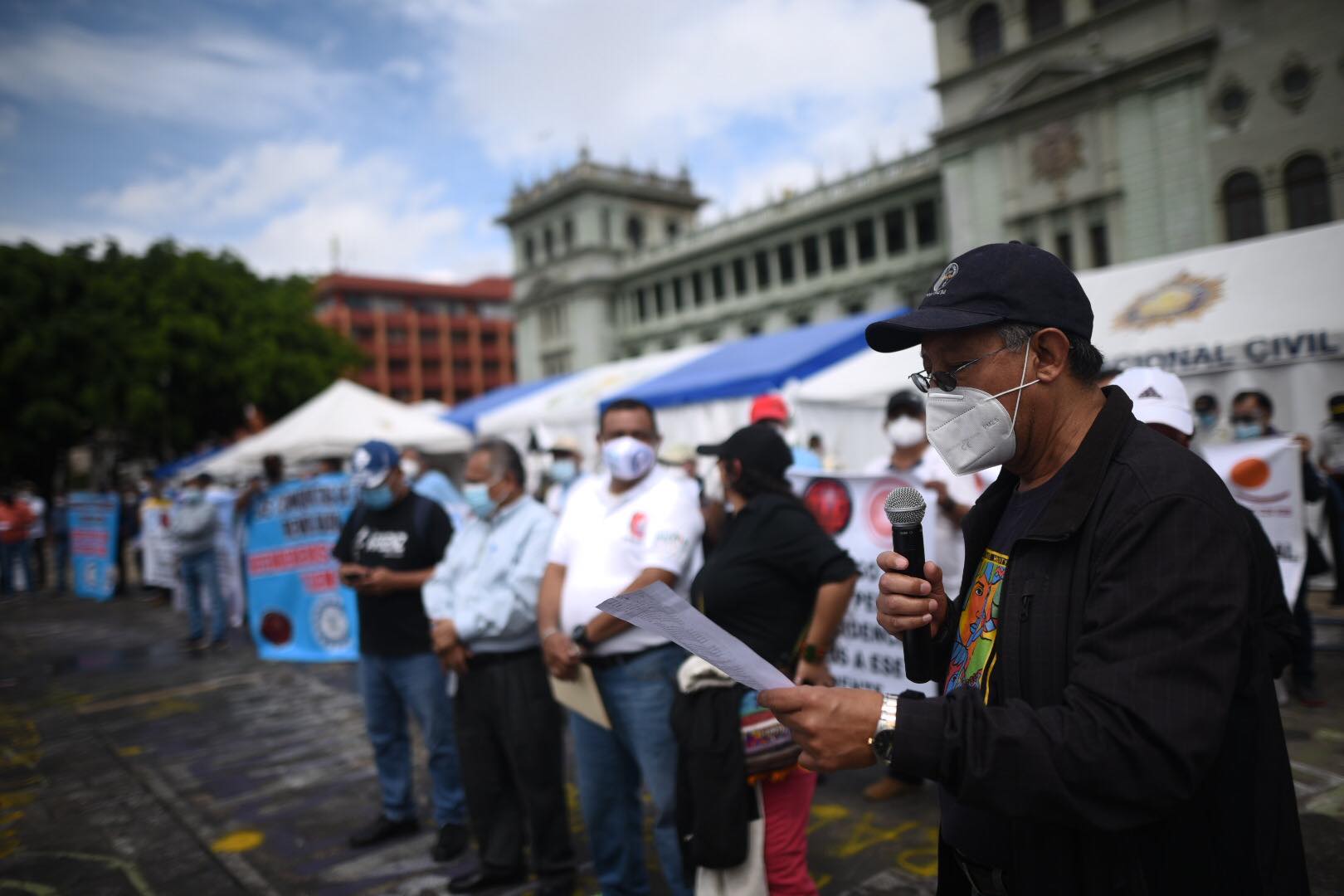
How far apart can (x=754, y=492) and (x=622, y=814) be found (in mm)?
1447

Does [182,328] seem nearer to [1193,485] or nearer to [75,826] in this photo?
[75,826]

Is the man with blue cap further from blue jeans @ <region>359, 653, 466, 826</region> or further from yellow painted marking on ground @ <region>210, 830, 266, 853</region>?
yellow painted marking on ground @ <region>210, 830, 266, 853</region>

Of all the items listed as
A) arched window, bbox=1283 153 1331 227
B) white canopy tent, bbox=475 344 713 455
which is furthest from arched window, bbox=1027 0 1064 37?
→ white canopy tent, bbox=475 344 713 455

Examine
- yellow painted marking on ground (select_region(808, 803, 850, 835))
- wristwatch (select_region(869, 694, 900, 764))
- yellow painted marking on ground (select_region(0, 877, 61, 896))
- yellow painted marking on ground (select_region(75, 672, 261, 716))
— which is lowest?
yellow painted marking on ground (select_region(808, 803, 850, 835))

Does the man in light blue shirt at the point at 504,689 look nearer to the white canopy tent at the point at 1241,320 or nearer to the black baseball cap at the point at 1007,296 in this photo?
the black baseball cap at the point at 1007,296

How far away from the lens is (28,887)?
4055 millimetres

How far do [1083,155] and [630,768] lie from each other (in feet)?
105

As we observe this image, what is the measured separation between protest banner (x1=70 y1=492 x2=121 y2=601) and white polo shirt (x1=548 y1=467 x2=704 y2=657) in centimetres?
1439

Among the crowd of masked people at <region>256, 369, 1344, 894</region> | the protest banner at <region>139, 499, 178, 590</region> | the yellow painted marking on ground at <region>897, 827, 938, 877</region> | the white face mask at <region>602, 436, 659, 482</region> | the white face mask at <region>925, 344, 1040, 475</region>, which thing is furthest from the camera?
the protest banner at <region>139, 499, 178, 590</region>

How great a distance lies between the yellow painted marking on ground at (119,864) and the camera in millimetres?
4004

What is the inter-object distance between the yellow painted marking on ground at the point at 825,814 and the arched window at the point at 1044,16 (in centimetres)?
3318

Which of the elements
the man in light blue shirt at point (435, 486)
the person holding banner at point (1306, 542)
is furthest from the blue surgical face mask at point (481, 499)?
the person holding banner at point (1306, 542)

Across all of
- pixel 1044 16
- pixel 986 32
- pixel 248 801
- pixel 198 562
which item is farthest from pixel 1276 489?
pixel 986 32

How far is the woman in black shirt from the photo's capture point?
290 centimetres
